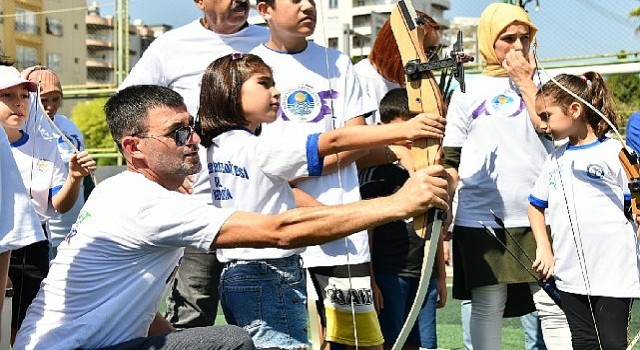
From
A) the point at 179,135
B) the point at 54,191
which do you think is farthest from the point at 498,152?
the point at 54,191

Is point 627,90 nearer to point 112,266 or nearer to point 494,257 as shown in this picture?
point 494,257

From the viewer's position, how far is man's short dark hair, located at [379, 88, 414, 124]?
437cm

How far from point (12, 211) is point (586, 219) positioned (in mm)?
2272

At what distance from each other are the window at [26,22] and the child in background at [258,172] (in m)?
14.3

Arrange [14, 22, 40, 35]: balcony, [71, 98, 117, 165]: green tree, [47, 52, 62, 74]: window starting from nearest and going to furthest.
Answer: [71, 98, 117, 165]: green tree, [14, 22, 40, 35]: balcony, [47, 52, 62, 74]: window

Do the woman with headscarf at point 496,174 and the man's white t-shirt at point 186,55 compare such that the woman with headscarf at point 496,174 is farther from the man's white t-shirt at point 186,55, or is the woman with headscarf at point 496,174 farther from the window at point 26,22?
the window at point 26,22

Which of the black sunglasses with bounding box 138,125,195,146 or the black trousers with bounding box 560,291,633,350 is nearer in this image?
the black sunglasses with bounding box 138,125,195,146

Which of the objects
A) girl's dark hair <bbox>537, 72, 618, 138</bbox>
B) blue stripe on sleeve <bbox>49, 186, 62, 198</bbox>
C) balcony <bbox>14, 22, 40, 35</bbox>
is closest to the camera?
girl's dark hair <bbox>537, 72, 618, 138</bbox>

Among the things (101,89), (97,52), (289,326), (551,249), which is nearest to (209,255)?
(289,326)

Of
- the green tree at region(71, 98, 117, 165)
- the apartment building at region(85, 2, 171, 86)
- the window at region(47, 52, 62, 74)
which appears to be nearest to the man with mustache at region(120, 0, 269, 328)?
the apartment building at region(85, 2, 171, 86)

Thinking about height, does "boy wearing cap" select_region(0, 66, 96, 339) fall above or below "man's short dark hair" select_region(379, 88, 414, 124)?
below

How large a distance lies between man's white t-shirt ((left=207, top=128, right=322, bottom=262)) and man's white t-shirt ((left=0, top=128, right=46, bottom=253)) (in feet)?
2.09

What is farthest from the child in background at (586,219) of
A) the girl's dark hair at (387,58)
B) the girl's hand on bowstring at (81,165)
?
the girl's hand on bowstring at (81,165)

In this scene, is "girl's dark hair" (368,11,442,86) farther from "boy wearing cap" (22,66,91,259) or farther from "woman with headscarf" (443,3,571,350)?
"boy wearing cap" (22,66,91,259)
